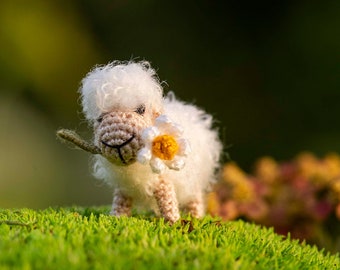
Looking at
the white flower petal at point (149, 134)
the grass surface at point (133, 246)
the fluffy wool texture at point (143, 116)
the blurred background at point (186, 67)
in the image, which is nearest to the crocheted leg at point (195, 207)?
the fluffy wool texture at point (143, 116)

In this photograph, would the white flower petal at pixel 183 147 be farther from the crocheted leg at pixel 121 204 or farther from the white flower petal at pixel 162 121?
the crocheted leg at pixel 121 204

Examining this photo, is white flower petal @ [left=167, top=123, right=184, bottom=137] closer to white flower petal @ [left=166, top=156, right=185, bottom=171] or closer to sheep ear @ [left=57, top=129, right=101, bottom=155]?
white flower petal @ [left=166, top=156, right=185, bottom=171]

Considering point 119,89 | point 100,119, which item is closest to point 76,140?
point 100,119

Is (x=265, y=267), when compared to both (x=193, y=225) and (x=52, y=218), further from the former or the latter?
(x=52, y=218)

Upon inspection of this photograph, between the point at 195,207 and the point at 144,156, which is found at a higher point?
the point at 195,207

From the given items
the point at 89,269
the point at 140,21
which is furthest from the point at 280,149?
the point at 89,269

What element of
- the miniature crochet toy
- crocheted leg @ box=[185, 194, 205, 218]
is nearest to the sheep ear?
the miniature crochet toy

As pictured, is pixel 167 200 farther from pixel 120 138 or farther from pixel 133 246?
pixel 133 246
